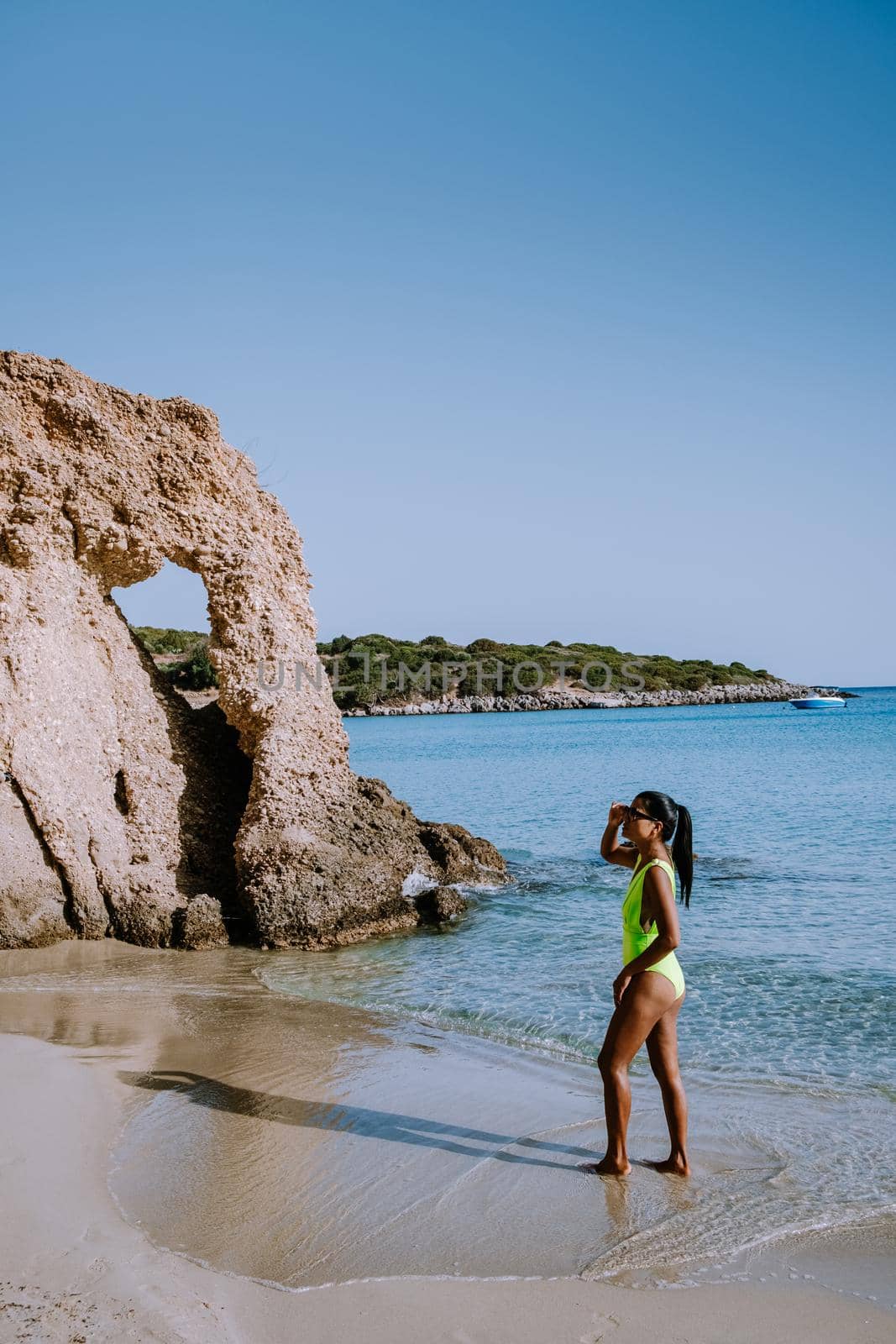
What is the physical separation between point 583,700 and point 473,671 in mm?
10567

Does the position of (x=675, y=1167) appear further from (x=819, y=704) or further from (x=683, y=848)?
(x=819, y=704)

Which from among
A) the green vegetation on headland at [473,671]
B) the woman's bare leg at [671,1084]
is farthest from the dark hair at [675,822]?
the green vegetation on headland at [473,671]

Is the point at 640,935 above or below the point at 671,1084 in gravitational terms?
above

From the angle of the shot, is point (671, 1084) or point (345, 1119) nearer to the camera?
point (671, 1084)

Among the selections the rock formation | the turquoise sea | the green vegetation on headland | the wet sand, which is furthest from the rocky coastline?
the wet sand

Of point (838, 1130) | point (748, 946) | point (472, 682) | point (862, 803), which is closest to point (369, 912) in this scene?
point (748, 946)

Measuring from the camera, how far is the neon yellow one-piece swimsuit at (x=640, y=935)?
4.77 m

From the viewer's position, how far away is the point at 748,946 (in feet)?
33.2

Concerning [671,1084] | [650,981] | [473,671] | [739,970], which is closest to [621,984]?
[650,981]

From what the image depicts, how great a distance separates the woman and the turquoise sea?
21.0 inches

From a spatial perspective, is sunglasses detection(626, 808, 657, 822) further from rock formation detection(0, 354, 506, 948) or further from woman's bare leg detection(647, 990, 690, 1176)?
rock formation detection(0, 354, 506, 948)

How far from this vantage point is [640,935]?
4.85m

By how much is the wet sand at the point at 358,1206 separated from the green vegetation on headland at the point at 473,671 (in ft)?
217

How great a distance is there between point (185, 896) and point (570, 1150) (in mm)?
5686
